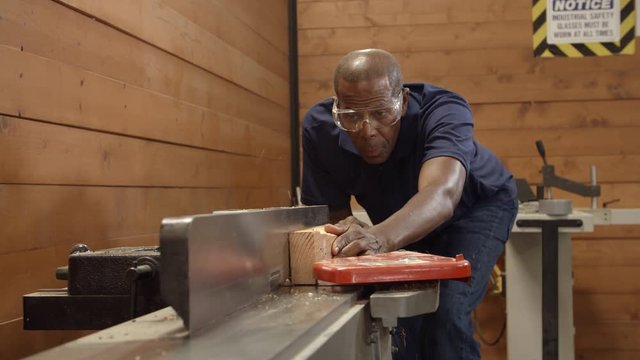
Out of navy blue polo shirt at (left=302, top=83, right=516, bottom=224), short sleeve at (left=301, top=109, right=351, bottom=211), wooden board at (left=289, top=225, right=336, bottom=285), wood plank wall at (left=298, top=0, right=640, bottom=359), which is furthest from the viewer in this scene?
wood plank wall at (left=298, top=0, right=640, bottom=359)

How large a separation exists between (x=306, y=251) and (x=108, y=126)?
75 cm

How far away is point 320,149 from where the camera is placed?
2.01 metres

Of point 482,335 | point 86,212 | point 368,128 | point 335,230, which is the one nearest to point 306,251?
point 335,230

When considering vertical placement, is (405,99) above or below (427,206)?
above

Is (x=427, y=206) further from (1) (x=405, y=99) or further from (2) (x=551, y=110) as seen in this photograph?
(2) (x=551, y=110)

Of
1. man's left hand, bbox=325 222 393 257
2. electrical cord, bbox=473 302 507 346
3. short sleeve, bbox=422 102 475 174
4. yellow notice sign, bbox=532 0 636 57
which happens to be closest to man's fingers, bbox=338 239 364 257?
man's left hand, bbox=325 222 393 257

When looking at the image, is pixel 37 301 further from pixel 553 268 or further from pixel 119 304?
pixel 553 268

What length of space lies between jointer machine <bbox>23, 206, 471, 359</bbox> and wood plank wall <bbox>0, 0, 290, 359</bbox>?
1.02 ft

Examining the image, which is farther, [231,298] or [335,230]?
[335,230]

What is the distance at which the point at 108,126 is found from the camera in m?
1.76

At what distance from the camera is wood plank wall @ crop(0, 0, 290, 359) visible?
1.41 meters

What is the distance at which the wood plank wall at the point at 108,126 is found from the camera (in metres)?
1.41

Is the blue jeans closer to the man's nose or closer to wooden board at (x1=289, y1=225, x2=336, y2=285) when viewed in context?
the man's nose

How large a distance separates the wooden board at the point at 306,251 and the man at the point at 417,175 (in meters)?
0.20
